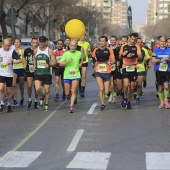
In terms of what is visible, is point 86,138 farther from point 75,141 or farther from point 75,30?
point 75,30

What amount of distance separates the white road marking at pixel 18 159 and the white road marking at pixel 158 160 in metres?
1.70

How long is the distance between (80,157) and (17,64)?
23.6 feet

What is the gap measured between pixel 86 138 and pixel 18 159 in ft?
6.80

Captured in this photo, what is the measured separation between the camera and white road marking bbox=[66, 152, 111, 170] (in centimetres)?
723

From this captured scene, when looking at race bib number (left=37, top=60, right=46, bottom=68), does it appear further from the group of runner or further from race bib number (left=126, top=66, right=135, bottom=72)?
race bib number (left=126, top=66, right=135, bottom=72)

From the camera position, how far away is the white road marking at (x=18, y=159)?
7340mm

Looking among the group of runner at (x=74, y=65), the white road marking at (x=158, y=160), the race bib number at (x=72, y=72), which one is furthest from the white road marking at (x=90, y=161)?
the race bib number at (x=72, y=72)

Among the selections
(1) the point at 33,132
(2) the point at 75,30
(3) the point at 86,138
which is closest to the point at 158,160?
(3) the point at 86,138

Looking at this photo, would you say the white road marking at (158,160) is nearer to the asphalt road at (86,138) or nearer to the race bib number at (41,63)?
the asphalt road at (86,138)

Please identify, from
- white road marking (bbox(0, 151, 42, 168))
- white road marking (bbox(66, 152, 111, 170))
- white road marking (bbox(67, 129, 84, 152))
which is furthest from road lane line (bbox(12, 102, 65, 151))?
white road marking (bbox(66, 152, 111, 170))

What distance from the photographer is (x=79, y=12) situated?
8262cm

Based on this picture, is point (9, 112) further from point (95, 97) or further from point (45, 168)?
point (45, 168)

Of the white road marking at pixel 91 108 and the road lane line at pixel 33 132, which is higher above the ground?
the road lane line at pixel 33 132

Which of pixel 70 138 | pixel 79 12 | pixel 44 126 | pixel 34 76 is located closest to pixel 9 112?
pixel 34 76
